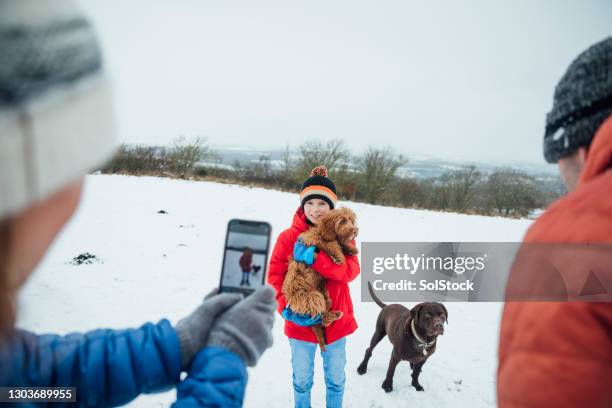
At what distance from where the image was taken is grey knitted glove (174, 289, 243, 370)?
950mm

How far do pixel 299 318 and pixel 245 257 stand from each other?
143cm

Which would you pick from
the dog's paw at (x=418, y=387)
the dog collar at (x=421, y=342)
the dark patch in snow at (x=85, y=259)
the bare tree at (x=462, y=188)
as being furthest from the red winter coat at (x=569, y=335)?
the bare tree at (x=462, y=188)

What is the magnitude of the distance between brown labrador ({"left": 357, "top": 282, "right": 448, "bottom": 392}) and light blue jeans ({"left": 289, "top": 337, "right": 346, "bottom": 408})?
33.0 inches

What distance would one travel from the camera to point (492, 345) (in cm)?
460

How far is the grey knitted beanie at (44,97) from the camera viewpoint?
15.3 inches

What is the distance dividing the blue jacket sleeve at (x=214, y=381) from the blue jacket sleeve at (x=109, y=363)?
120 millimetres

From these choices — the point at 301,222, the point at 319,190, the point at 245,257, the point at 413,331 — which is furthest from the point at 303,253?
the point at 413,331

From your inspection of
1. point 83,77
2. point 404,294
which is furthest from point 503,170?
point 83,77

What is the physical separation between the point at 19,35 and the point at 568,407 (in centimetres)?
103

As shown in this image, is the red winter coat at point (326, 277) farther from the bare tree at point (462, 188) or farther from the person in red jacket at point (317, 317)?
the bare tree at point (462, 188)

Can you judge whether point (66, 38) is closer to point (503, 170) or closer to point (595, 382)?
point (595, 382)

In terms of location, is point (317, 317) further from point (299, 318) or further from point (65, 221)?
point (65, 221)

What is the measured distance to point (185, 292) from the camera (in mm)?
5250

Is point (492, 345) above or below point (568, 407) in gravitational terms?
below
